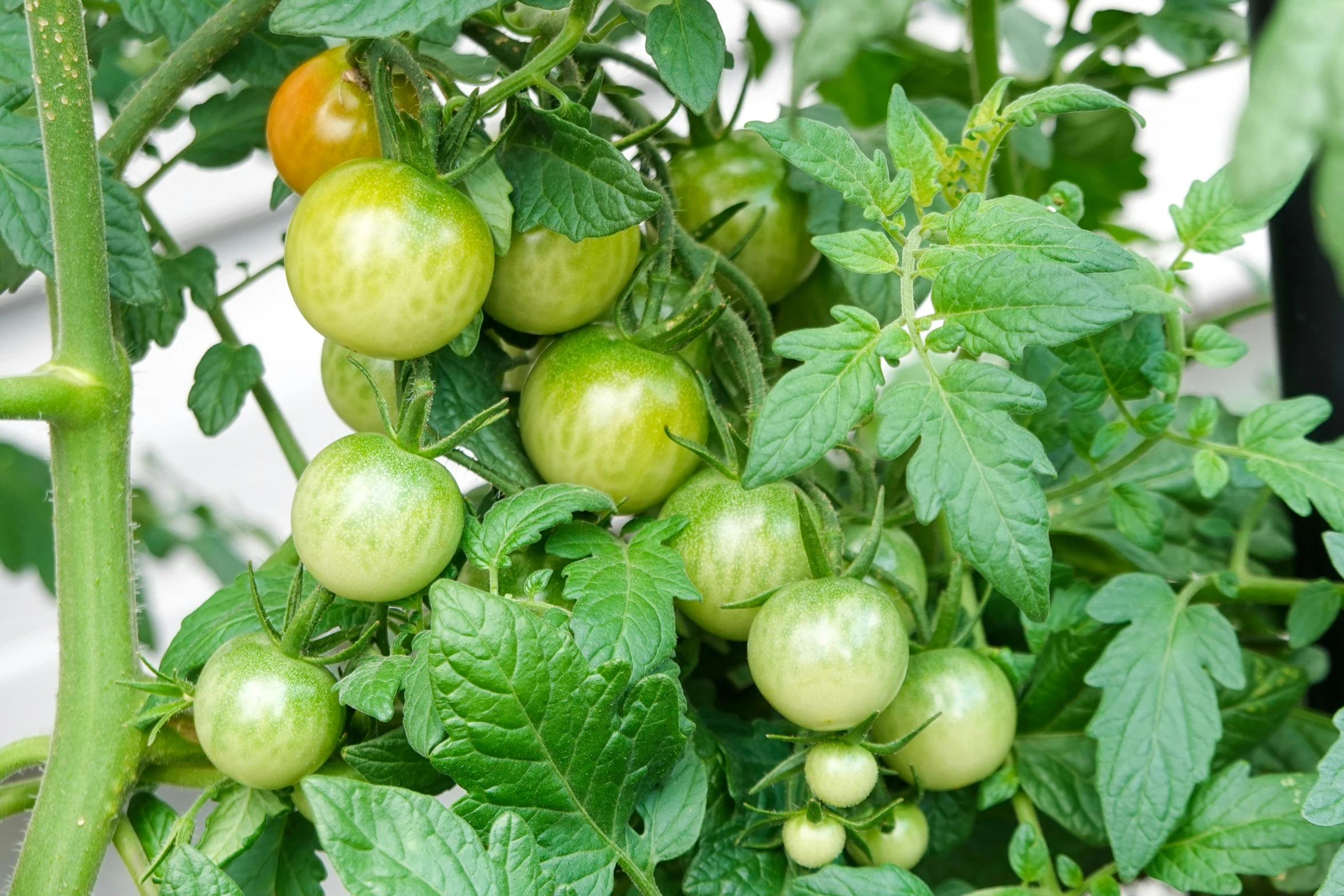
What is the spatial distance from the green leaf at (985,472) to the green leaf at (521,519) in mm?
87

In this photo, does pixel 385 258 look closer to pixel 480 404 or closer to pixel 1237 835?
pixel 480 404

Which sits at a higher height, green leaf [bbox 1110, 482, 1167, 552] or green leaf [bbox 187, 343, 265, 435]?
green leaf [bbox 187, 343, 265, 435]

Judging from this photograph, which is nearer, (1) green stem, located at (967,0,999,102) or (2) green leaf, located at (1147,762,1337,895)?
(2) green leaf, located at (1147,762,1337,895)

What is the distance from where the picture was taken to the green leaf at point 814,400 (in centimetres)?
30

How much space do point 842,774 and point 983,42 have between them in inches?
13.5

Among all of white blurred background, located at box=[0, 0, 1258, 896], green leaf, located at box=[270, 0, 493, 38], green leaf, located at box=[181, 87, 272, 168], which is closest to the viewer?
green leaf, located at box=[270, 0, 493, 38]

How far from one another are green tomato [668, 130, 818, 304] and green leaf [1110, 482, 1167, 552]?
155mm

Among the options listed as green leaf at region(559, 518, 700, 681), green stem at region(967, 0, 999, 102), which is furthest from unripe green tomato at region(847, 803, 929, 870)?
green stem at region(967, 0, 999, 102)

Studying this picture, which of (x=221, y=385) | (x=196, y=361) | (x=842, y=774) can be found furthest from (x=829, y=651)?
(x=196, y=361)

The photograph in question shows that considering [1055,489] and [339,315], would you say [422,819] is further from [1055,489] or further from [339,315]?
[1055,489]

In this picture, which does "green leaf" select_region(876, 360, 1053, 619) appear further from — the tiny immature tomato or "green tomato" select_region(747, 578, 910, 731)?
the tiny immature tomato

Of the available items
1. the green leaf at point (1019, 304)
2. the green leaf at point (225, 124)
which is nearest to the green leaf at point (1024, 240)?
the green leaf at point (1019, 304)

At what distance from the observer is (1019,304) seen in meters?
0.31

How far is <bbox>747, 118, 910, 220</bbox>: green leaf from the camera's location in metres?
0.33
